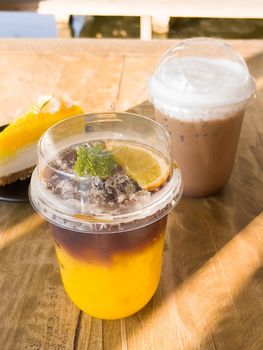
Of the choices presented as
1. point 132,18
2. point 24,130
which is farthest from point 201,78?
point 132,18

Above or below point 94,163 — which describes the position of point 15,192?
below

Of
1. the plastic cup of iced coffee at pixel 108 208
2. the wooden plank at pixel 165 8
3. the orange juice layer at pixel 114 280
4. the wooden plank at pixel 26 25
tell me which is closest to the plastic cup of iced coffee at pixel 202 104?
the plastic cup of iced coffee at pixel 108 208

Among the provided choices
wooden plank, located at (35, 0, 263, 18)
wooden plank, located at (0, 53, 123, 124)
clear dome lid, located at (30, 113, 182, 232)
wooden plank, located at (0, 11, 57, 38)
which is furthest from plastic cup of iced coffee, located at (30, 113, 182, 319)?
wooden plank, located at (0, 11, 57, 38)

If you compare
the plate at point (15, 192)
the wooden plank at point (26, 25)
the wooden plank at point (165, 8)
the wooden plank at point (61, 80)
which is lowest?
the wooden plank at point (26, 25)

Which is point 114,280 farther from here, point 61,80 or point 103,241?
point 61,80

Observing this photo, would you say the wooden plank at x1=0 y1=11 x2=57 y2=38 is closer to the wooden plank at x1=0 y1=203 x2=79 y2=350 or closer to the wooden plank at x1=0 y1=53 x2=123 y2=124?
the wooden plank at x1=0 y1=53 x2=123 y2=124

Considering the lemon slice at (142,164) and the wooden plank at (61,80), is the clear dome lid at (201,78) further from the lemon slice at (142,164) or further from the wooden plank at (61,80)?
the wooden plank at (61,80)
